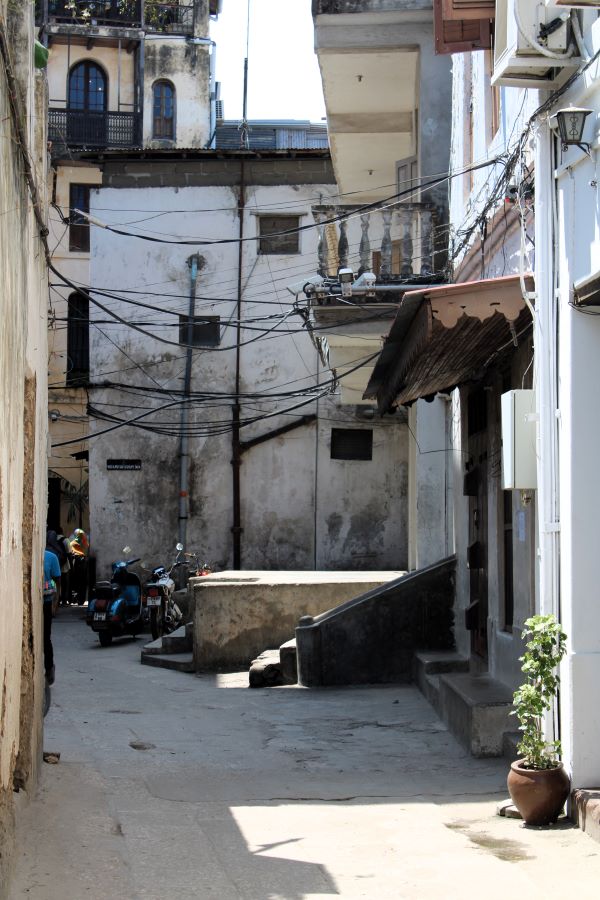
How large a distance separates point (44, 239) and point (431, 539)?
849 centimetres

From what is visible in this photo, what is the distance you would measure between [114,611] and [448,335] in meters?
10.3

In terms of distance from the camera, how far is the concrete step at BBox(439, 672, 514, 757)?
8.69 meters

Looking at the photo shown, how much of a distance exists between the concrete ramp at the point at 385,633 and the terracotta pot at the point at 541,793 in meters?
6.06

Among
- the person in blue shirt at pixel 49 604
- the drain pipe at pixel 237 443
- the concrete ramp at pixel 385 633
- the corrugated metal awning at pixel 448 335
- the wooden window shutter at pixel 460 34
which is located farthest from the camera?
the drain pipe at pixel 237 443

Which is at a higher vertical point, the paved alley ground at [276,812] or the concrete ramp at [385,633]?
the concrete ramp at [385,633]

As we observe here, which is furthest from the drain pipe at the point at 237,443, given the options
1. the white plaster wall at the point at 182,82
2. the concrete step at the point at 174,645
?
the white plaster wall at the point at 182,82

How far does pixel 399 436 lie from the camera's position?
24781 millimetres

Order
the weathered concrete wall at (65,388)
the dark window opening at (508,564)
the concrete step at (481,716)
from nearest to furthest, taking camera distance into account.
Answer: the concrete step at (481,716), the dark window opening at (508,564), the weathered concrete wall at (65,388)

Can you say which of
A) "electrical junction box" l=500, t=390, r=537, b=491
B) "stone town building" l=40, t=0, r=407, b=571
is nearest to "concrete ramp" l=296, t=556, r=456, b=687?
"electrical junction box" l=500, t=390, r=537, b=491

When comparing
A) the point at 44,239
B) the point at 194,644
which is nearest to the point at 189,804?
the point at 44,239

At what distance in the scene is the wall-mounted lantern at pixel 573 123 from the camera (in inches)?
253

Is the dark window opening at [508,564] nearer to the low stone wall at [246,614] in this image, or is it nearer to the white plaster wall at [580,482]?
the white plaster wall at [580,482]

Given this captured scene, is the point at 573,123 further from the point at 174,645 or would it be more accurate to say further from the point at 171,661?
the point at 174,645

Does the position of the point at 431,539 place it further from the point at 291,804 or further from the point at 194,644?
the point at 291,804
